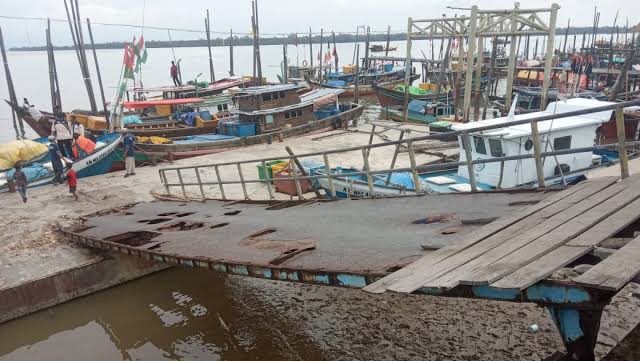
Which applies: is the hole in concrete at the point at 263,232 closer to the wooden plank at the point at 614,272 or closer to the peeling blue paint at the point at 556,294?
the peeling blue paint at the point at 556,294

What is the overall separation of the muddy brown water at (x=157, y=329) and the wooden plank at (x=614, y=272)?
4713mm

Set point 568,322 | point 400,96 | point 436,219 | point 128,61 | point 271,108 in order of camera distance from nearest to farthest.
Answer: point 568,322 < point 436,219 < point 128,61 < point 271,108 < point 400,96

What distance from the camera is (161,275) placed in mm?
10227

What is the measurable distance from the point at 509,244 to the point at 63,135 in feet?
53.8

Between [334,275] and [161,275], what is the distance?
6813 millimetres

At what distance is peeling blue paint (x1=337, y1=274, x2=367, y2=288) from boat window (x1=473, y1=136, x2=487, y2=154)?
7326mm

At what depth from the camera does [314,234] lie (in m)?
6.59

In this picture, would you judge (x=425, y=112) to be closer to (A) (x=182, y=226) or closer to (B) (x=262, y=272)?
(A) (x=182, y=226)

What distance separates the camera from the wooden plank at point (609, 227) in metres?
3.78

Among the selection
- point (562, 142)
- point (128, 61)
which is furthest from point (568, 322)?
point (128, 61)

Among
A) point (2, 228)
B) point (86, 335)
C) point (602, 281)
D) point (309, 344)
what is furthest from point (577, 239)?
point (2, 228)

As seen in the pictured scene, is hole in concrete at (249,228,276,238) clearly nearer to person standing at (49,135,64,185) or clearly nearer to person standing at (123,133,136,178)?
person standing at (123,133,136,178)

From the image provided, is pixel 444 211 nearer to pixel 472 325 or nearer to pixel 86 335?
pixel 472 325

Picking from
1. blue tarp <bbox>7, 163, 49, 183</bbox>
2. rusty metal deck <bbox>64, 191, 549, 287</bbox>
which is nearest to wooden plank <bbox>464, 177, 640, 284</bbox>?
rusty metal deck <bbox>64, 191, 549, 287</bbox>
